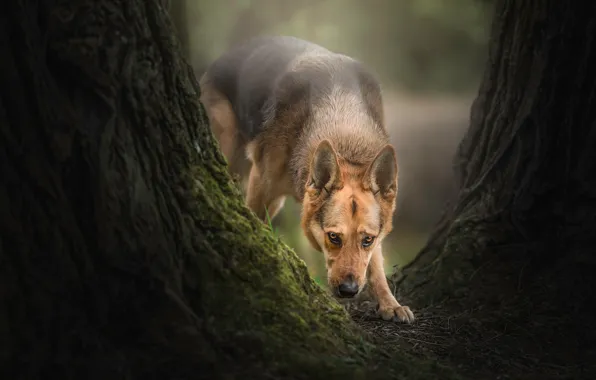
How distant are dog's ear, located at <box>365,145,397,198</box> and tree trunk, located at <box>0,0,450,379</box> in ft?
5.66

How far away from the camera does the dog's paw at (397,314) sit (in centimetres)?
381

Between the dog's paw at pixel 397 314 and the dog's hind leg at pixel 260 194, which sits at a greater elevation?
the dog's hind leg at pixel 260 194

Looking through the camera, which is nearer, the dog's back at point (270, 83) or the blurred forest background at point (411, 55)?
the dog's back at point (270, 83)

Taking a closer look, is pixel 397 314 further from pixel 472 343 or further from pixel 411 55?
pixel 411 55

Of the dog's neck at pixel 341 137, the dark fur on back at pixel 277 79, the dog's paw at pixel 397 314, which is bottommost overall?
the dog's paw at pixel 397 314

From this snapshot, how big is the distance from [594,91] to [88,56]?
252 cm

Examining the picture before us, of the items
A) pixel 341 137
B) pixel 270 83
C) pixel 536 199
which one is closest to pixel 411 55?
pixel 270 83

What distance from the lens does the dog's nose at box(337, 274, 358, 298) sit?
385 centimetres

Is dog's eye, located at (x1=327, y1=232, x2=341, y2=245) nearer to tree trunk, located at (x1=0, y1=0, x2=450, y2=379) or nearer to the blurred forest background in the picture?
tree trunk, located at (x1=0, y1=0, x2=450, y2=379)

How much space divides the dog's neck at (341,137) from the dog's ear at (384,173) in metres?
0.17

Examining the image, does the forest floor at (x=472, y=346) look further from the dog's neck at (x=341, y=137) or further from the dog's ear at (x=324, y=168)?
the dog's neck at (x=341, y=137)

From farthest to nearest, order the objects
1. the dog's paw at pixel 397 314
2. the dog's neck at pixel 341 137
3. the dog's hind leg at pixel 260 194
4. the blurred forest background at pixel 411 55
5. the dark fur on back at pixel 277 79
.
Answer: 1. the blurred forest background at pixel 411 55
2. the dog's hind leg at pixel 260 194
3. the dark fur on back at pixel 277 79
4. the dog's neck at pixel 341 137
5. the dog's paw at pixel 397 314

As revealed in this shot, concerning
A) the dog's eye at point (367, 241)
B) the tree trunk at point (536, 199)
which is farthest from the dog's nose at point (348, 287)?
the tree trunk at point (536, 199)

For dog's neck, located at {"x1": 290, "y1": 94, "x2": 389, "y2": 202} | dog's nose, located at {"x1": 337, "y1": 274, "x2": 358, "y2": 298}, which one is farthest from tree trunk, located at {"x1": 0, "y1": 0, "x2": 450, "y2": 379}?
dog's neck, located at {"x1": 290, "y1": 94, "x2": 389, "y2": 202}
